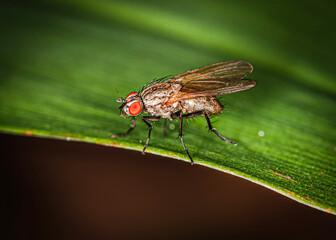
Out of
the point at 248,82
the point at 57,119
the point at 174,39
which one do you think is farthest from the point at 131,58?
the point at 248,82

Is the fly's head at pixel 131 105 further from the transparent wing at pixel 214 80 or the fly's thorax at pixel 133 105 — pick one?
the transparent wing at pixel 214 80

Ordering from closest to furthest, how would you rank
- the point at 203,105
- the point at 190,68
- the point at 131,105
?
1. the point at 131,105
2. the point at 203,105
3. the point at 190,68

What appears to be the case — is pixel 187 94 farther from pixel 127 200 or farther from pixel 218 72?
pixel 127 200

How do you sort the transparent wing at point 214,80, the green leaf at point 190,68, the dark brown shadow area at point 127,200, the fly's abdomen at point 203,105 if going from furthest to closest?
the dark brown shadow area at point 127,200
the fly's abdomen at point 203,105
the transparent wing at point 214,80
the green leaf at point 190,68

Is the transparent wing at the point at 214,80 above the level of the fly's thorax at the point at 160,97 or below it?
above

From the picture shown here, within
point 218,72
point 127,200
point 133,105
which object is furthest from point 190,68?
point 127,200

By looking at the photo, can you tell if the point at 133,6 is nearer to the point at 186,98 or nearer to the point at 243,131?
the point at 186,98

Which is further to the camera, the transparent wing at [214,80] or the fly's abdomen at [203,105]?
the fly's abdomen at [203,105]

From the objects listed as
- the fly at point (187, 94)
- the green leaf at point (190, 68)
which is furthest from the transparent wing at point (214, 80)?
the green leaf at point (190, 68)
